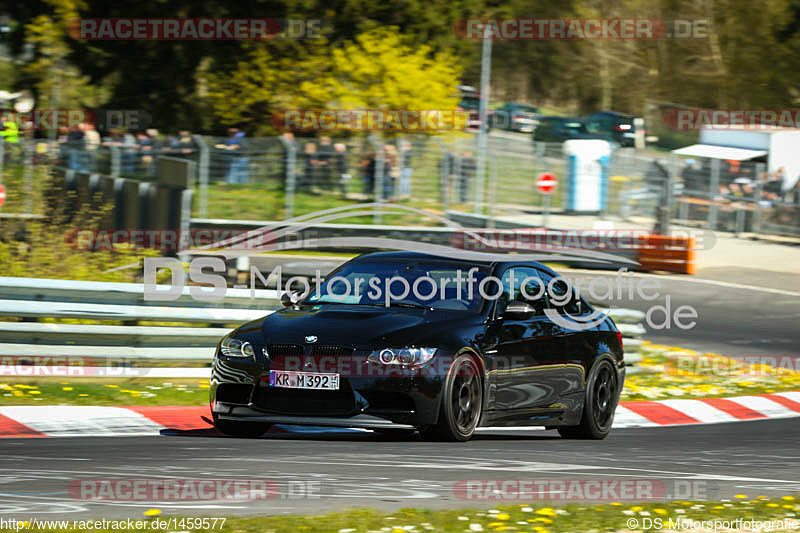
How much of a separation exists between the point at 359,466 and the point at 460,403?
1.36 metres

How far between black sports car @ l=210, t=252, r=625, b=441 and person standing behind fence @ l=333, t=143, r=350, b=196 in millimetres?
18448

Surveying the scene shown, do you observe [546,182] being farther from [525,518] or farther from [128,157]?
[525,518]

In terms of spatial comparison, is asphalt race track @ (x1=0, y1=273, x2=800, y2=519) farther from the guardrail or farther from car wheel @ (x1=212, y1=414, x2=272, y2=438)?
the guardrail

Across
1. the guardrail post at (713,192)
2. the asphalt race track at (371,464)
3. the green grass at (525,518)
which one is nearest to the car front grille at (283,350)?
the asphalt race track at (371,464)

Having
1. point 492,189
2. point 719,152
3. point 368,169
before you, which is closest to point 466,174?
point 492,189

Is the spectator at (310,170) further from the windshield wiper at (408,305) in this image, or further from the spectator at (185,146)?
the windshield wiper at (408,305)

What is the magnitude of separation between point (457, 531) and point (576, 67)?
62.1m

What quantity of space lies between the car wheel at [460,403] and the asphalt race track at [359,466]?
0.11 m

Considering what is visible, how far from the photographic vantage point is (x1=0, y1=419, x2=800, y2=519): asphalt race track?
6.41 m

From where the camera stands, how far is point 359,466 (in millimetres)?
7715

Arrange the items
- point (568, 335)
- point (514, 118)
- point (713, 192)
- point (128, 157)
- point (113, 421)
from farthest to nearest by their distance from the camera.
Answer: point (514, 118) < point (713, 192) < point (128, 157) < point (568, 335) < point (113, 421)

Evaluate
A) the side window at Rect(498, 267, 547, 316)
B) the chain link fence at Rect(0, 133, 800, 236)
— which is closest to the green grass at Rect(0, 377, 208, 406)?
the side window at Rect(498, 267, 547, 316)

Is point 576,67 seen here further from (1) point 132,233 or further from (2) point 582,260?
(1) point 132,233

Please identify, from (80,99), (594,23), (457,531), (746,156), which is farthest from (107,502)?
(594,23)
